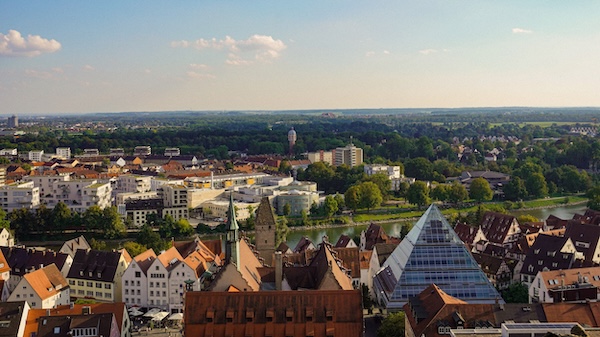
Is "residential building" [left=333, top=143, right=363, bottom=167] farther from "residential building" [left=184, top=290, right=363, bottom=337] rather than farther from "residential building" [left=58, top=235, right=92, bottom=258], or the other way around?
"residential building" [left=184, top=290, right=363, bottom=337]

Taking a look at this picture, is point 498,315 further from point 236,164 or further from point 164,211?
point 236,164

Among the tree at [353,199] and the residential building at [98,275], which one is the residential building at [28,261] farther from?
the tree at [353,199]

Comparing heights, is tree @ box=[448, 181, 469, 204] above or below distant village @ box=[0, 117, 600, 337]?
below

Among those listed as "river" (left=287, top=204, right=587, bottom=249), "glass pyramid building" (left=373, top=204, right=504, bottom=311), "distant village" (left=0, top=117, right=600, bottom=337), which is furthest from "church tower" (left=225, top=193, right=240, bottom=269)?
"river" (left=287, top=204, right=587, bottom=249)

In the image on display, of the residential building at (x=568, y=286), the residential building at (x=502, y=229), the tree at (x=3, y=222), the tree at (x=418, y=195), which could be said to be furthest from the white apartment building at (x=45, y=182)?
the residential building at (x=568, y=286)

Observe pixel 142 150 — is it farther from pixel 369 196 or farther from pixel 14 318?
pixel 14 318
